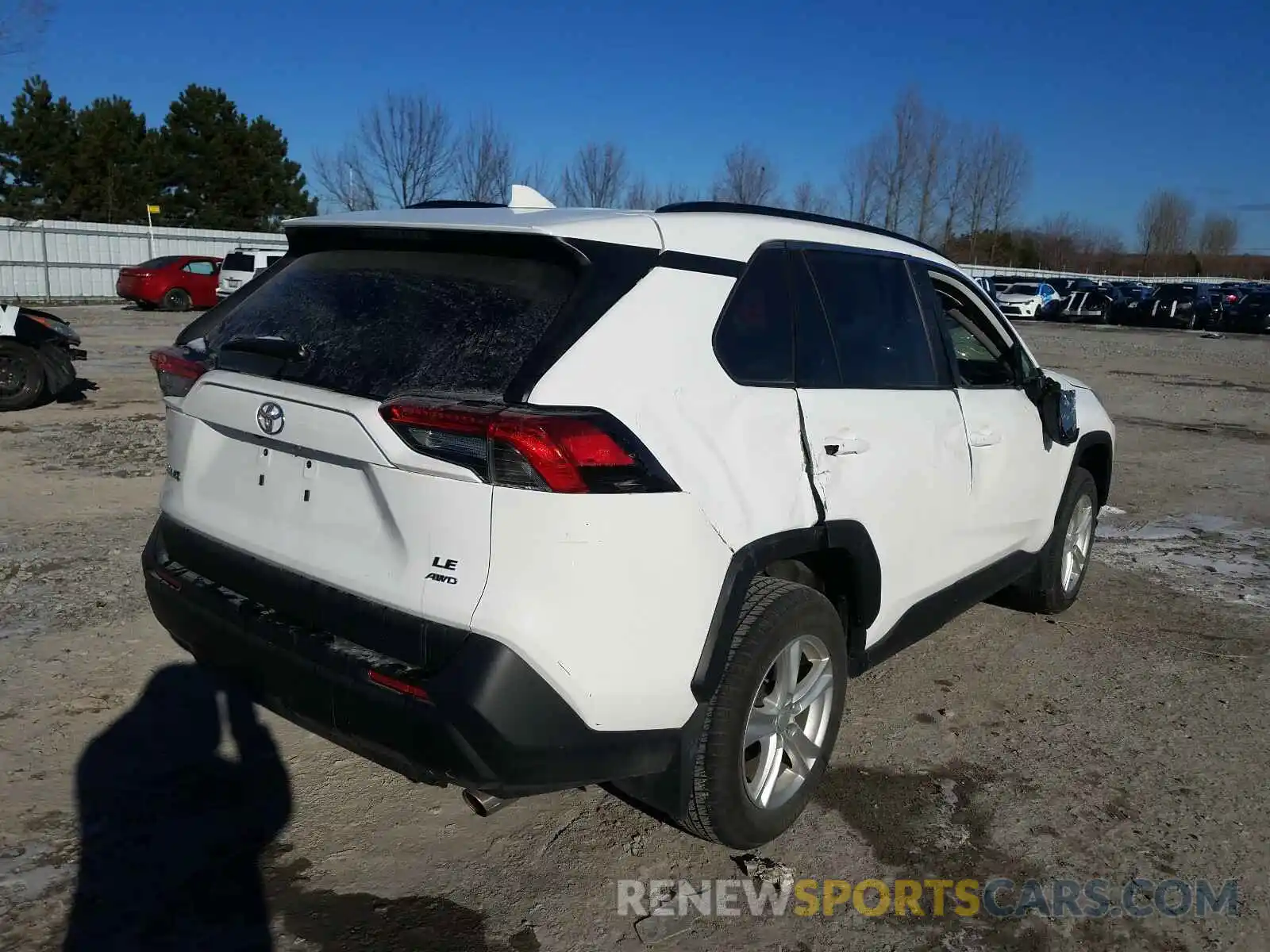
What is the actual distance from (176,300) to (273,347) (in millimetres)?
26671

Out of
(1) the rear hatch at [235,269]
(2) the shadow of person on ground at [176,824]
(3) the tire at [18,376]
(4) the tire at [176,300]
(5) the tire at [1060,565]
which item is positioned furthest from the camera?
(4) the tire at [176,300]

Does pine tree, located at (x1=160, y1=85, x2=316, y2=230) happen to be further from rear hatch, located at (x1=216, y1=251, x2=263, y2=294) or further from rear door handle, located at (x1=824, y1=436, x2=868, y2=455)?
rear door handle, located at (x1=824, y1=436, x2=868, y2=455)

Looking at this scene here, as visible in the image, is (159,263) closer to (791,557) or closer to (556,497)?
(791,557)

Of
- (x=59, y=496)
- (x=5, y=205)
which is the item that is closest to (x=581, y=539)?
(x=59, y=496)

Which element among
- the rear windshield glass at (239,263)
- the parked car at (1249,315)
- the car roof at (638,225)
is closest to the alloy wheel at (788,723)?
the car roof at (638,225)

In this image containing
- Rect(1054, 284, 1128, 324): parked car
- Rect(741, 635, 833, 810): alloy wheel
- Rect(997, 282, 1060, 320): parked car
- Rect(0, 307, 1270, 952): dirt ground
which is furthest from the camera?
Rect(997, 282, 1060, 320): parked car

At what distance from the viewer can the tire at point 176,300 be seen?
26391mm

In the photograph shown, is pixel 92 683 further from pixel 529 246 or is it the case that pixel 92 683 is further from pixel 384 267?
pixel 529 246

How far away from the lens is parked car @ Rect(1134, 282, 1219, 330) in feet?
124

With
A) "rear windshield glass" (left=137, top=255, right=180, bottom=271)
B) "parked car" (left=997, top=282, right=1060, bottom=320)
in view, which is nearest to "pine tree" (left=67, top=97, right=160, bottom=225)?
"rear windshield glass" (left=137, top=255, right=180, bottom=271)

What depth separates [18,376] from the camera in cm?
1042

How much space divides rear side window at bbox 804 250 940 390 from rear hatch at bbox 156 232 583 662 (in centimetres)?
111

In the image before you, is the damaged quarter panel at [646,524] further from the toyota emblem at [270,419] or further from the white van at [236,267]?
the white van at [236,267]

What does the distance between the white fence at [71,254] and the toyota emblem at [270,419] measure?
106 ft
